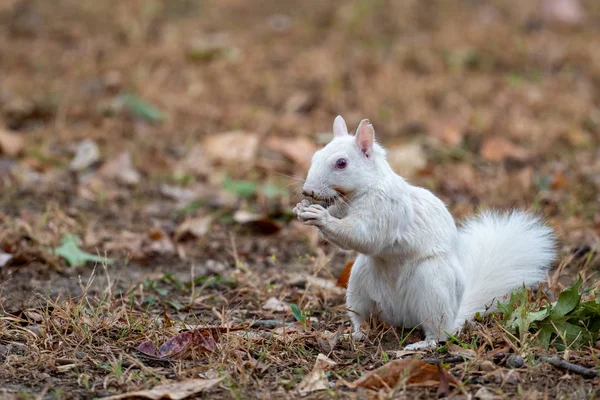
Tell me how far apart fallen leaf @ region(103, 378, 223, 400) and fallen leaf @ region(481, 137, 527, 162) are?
3.83 m

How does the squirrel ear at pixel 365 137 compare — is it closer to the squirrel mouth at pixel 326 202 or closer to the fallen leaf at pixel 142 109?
the squirrel mouth at pixel 326 202

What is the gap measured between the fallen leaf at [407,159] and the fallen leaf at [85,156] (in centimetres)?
197

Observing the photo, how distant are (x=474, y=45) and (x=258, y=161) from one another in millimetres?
3186

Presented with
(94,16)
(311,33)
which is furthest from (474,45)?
(94,16)

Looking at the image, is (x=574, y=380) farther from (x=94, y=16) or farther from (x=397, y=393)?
(x=94, y=16)

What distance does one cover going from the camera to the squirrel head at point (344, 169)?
2.75 meters

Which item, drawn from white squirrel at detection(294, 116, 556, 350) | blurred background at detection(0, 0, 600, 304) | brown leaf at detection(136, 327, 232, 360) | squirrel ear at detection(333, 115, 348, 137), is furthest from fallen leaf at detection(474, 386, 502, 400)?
blurred background at detection(0, 0, 600, 304)

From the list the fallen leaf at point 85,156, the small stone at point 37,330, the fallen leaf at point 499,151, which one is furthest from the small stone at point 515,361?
the fallen leaf at point 85,156

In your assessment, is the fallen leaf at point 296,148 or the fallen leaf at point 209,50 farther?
the fallen leaf at point 209,50

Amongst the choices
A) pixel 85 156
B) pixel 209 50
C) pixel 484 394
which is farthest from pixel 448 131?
pixel 484 394

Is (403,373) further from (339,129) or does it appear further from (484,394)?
(339,129)

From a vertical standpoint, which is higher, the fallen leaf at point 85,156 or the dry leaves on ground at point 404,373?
the dry leaves on ground at point 404,373

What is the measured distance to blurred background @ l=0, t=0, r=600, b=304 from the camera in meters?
4.45

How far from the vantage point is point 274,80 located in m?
7.24
